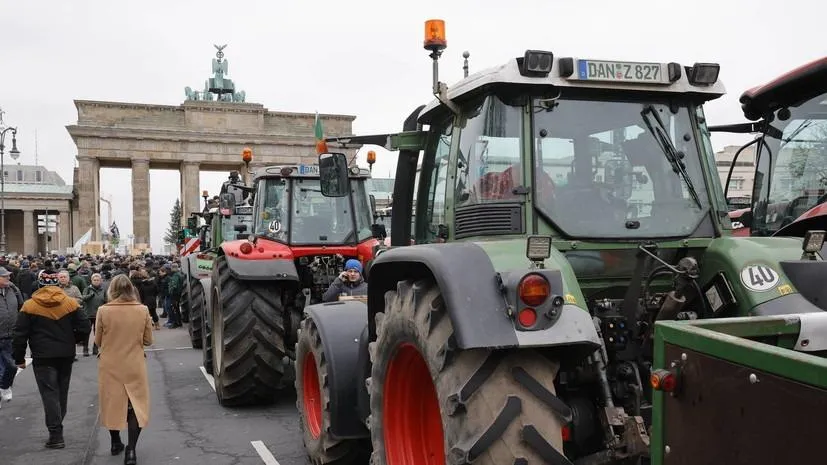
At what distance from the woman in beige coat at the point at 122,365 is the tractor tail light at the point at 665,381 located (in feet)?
17.5

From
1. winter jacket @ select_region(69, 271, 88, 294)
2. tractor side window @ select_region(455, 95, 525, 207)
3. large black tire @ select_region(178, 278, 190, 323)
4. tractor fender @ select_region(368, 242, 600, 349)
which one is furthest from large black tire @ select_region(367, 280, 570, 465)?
large black tire @ select_region(178, 278, 190, 323)

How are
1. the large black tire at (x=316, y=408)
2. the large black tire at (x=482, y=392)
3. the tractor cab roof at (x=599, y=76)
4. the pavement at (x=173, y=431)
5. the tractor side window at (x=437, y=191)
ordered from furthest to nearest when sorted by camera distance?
the pavement at (x=173, y=431)
the large black tire at (x=316, y=408)
the tractor side window at (x=437, y=191)
the tractor cab roof at (x=599, y=76)
the large black tire at (x=482, y=392)

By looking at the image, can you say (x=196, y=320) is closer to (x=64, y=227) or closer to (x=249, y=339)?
(x=249, y=339)

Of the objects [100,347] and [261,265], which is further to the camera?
[261,265]

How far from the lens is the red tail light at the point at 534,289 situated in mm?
2822

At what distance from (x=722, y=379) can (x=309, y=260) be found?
7.44m

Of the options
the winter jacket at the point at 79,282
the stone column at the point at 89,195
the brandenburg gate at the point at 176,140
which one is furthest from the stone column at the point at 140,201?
the winter jacket at the point at 79,282

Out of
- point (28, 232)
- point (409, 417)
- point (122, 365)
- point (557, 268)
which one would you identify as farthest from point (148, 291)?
point (28, 232)

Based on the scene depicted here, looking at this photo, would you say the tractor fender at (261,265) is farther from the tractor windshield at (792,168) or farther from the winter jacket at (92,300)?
the winter jacket at (92,300)

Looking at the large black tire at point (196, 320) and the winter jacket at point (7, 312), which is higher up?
the winter jacket at point (7, 312)

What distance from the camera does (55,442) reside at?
695cm

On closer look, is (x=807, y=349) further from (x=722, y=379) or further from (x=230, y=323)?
(x=230, y=323)

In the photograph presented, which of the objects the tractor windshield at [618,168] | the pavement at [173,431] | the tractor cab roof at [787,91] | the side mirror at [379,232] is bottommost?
the pavement at [173,431]

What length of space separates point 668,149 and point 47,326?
6.03 m
